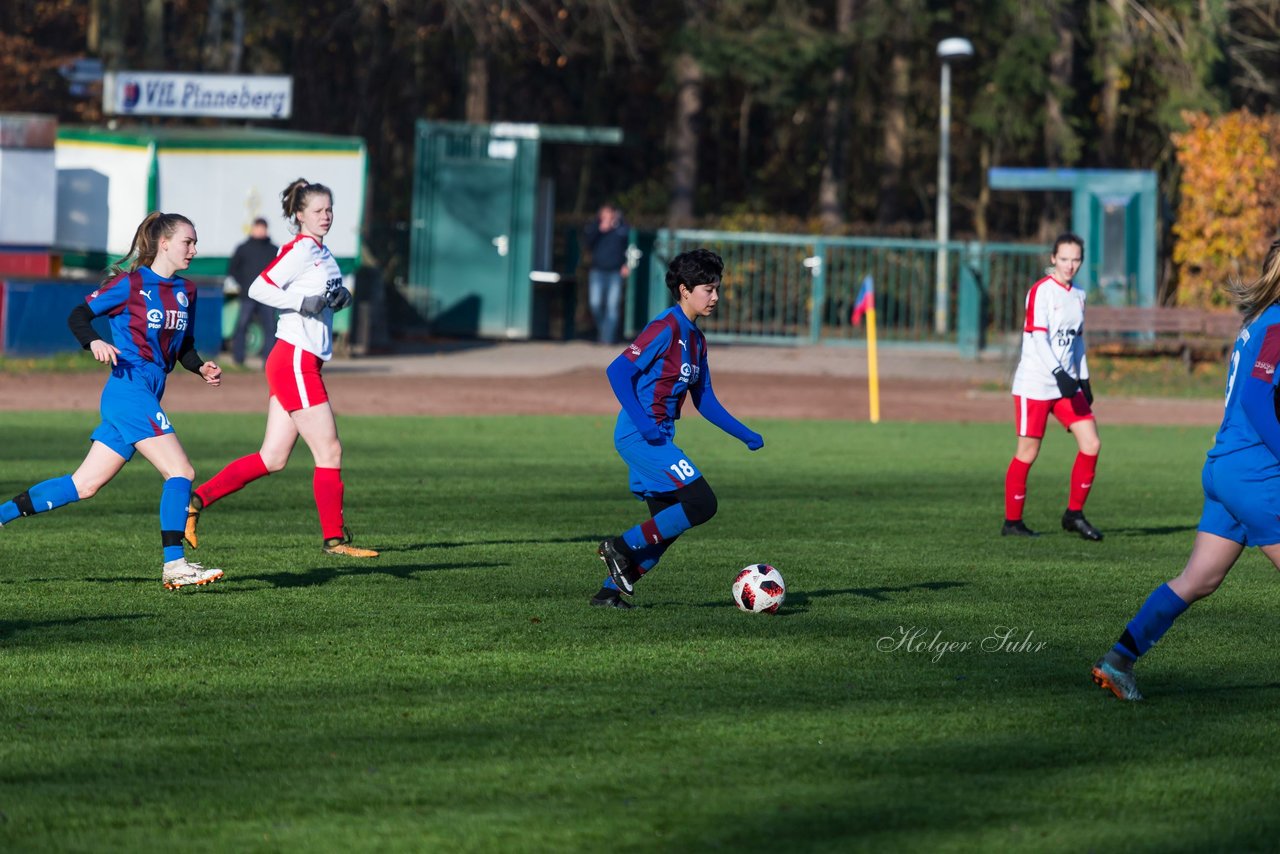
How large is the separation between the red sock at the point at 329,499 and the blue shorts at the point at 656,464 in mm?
2229

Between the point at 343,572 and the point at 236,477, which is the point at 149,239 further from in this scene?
the point at 343,572

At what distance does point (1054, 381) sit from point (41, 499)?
6150mm

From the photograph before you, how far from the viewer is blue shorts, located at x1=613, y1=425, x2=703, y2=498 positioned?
830 centimetres

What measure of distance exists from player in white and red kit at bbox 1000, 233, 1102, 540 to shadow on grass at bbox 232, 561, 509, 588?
11.7ft

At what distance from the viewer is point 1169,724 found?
21.5ft

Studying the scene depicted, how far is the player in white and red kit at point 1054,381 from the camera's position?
11.9 meters

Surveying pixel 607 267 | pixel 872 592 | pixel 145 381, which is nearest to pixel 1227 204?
pixel 607 267

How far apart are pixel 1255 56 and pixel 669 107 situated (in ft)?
43.8

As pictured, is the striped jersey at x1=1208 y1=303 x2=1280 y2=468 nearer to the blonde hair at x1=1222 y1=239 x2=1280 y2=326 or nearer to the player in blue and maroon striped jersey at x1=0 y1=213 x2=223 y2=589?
the blonde hair at x1=1222 y1=239 x2=1280 y2=326

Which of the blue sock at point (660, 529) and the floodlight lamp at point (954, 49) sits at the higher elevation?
the floodlight lamp at point (954, 49)

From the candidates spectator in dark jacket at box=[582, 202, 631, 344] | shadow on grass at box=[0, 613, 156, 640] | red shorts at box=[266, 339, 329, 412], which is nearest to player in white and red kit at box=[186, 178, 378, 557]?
red shorts at box=[266, 339, 329, 412]

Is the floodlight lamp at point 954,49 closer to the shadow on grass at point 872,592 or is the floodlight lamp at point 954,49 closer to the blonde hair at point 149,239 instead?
the shadow on grass at point 872,592

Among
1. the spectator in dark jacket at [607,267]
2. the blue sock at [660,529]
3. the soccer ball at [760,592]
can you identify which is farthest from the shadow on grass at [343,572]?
the spectator in dark jacket at [607,267]

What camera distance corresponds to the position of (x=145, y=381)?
8797 millimetres
